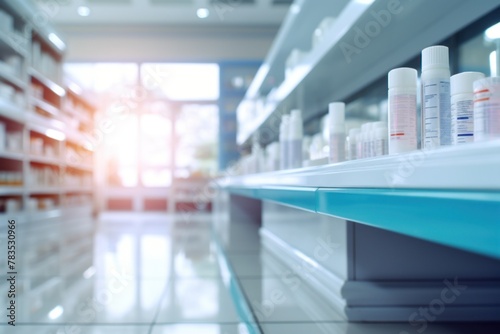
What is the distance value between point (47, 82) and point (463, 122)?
221 inches

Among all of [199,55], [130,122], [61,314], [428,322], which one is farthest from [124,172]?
[428,322]

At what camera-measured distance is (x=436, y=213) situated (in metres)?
0.49

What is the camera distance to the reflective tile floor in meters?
1.23

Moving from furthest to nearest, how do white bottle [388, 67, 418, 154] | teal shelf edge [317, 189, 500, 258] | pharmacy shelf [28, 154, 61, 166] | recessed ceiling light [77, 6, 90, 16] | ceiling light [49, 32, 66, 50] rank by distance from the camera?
recessed ceiling light [77, 6, 90, 16]
ceiling light [49, 32, 66, 50]
pharmacy shelf [28, 154, 61, 166]
white bottle [388, 67, 418, 154]
teal shelf edge [317, 189, 500, 258]

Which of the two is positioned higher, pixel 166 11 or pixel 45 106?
pixel 166 11

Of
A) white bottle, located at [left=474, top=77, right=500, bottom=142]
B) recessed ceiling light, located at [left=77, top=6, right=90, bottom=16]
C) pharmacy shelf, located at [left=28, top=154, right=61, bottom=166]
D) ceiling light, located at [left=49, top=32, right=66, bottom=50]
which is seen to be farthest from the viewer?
recessed ceiling light, located at [left=77, top=6, right=90, bottom=16]

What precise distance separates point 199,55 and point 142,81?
1.36 meters

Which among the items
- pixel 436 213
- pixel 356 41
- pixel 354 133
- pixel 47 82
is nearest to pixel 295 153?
pixel 356 41

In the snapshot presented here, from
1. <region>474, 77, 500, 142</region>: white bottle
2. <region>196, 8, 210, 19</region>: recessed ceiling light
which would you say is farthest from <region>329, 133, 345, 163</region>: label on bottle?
<region>196, 8, 210, 19</region>: recessed ceiling light

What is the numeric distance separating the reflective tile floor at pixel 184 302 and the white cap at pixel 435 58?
75cm

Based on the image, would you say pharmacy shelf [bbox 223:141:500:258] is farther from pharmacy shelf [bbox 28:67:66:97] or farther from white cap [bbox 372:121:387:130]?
pharmacy shelf [bbox 28:67:66:97]

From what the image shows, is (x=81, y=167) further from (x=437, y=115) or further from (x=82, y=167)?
(x=437, y=115)

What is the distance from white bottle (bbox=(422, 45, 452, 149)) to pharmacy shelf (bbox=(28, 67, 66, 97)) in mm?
5044

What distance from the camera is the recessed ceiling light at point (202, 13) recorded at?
7910mm
